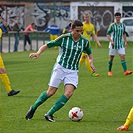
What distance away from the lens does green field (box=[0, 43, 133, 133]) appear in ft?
33.0

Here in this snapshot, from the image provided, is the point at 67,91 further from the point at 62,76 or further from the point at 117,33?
the point at 117,33

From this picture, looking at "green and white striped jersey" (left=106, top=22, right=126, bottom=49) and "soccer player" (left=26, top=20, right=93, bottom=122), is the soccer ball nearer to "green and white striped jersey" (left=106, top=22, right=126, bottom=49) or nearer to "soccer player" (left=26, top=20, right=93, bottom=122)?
"soccer player" (left=26, top=20, right=93, bottom=122)

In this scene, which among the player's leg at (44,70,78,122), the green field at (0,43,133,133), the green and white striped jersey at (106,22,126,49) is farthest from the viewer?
the green and white striped jersey at (106,22,126,49)

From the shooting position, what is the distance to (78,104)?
1280 centimetres

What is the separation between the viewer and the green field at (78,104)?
1005cm

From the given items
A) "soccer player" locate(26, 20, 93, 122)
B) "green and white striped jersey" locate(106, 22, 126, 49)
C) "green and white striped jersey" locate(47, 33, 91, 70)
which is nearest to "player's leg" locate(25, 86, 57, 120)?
"soccer player" locate(26, 20, 93, 122)

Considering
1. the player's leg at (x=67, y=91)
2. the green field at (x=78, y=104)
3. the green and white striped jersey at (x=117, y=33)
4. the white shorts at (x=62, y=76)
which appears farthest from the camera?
the green and white striped jersey at (x=117, y=33)

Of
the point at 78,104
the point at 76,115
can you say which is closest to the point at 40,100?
the point at 76,115

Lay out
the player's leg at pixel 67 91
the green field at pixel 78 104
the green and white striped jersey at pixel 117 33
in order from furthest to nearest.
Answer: the green and white striped jersey at pixel 117 33 → the player's leg at pixel 67 91 → the green field at pixel 78 104

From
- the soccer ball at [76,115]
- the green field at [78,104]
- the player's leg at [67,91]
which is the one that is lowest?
the green field at [78,104]

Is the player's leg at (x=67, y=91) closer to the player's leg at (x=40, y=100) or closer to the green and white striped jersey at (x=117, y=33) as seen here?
the player's leg at (x=40, y=100)

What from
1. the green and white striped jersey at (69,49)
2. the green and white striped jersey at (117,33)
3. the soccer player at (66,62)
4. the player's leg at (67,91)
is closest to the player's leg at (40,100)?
the soccer player at (66,62)

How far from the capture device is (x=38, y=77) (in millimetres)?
19109

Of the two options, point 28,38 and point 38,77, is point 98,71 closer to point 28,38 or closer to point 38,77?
point 38,77
